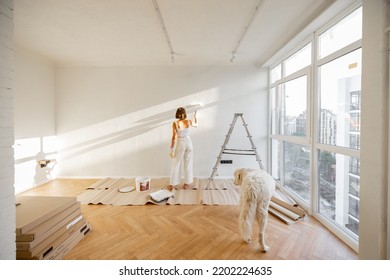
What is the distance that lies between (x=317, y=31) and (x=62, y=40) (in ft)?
14.6

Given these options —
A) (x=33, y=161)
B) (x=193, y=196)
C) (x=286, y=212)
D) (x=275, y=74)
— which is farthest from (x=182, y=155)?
(x=33, y=161)

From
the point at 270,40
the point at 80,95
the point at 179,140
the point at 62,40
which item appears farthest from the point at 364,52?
the point at 80,95

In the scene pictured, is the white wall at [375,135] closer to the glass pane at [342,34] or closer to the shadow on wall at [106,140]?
the glass pane at [342,34]

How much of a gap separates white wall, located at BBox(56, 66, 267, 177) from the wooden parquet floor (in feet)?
6.42

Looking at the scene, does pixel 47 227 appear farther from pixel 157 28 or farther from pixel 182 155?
pixel 157 28

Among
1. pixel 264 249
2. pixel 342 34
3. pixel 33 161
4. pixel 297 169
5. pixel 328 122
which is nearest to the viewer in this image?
pixel 264 249

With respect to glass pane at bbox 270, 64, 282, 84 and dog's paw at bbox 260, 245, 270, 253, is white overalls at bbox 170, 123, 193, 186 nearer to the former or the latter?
dog's paw at bbox 260, 245, 270, 253

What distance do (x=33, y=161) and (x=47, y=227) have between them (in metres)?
3.23

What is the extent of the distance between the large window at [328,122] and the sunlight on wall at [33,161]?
18.5 ft

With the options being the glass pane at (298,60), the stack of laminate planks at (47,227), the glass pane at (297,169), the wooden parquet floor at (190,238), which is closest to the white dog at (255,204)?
the wooden parquet floor at (190,238)

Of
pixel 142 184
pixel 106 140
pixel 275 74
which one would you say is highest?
pixel 275 74

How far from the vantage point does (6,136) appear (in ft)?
4.66

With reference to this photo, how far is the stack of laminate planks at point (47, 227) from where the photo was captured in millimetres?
1673
